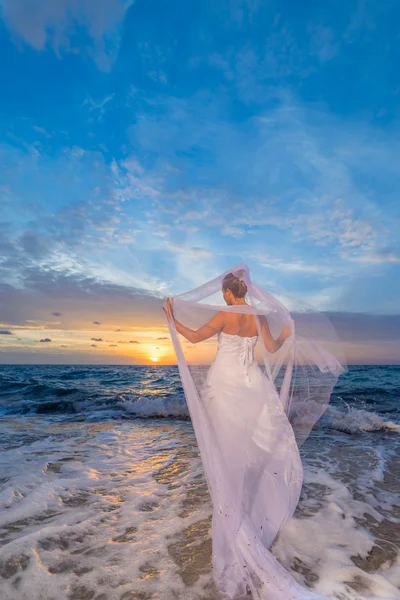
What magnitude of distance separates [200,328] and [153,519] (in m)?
Answer: 2.41

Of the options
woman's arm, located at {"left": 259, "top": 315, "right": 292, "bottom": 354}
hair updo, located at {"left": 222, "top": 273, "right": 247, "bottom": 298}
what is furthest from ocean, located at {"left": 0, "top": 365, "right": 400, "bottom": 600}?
hair updo, located at {"left": 222, "top": 273, "right": 247, "bottom": 298}

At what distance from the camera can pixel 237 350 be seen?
4.37 m

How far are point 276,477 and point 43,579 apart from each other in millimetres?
2498

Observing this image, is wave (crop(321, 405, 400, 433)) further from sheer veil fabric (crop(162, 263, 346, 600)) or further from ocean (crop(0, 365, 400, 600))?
sheer veil fabric (crop(162, 263, 346, 600))

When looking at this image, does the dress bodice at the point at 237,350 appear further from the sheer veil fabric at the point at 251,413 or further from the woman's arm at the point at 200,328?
the woman's arm at the point at 200,328

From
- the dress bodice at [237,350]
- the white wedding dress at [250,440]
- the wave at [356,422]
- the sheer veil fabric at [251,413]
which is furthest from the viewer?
the wave at [356,422]

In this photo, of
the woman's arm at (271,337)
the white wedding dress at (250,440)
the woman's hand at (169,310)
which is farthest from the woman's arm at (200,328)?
the woman's arm at (271,337)

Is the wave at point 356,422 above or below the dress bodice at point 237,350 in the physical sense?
below

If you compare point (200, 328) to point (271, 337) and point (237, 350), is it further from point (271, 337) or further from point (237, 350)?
point (271, 337)

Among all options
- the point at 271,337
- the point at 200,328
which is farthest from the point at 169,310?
the point at 271,337

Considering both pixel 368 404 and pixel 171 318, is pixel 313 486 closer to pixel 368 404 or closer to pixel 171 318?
pixel 171 318

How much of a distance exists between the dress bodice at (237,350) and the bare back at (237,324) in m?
0.05

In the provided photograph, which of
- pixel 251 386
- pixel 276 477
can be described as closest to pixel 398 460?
pixel 276 477

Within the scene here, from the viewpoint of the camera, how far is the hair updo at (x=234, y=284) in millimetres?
4492
